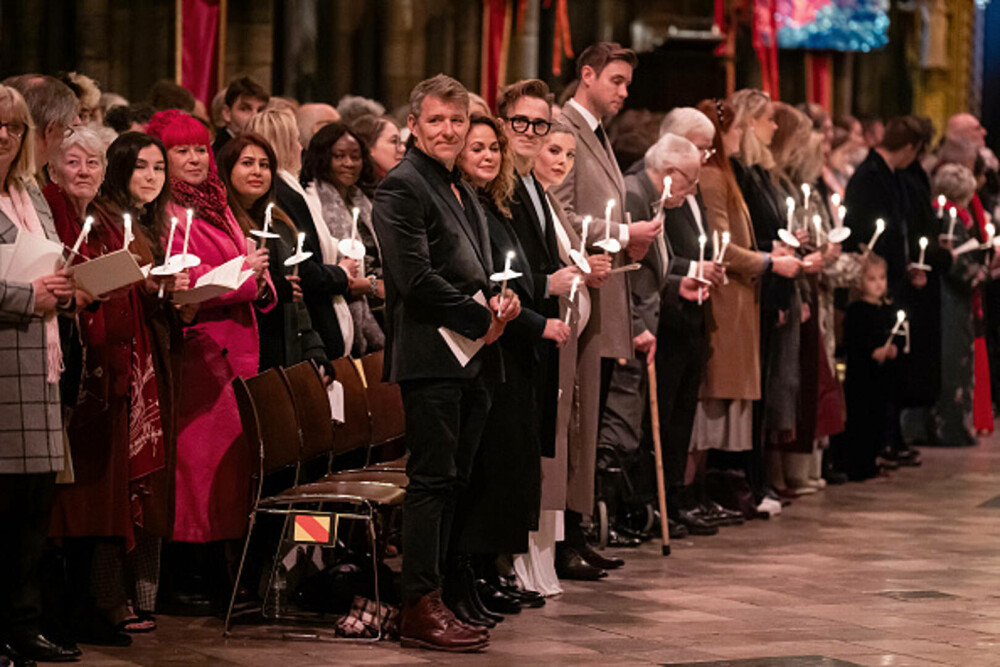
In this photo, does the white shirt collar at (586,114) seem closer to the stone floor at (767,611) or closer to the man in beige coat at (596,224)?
the man in beige coat at (596,224)

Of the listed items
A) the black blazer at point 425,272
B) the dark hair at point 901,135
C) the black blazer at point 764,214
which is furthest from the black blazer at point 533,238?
the dark hair at point 901,135

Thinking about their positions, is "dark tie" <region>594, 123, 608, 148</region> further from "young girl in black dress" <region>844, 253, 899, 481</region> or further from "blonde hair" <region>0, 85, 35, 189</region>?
"young girl in black dress" <region>844, 253, 899, 481</region>

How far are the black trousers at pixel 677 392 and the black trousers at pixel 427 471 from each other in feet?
9.19

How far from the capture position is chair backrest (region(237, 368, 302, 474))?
6.54 m

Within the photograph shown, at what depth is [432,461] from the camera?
20.4ft

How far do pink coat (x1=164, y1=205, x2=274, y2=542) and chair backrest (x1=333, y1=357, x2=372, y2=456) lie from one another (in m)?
0.45

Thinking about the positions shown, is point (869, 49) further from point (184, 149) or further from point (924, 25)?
point (184, 149)

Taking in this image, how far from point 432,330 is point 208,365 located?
1.07 meters

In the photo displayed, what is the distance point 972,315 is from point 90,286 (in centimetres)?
Answer: 892

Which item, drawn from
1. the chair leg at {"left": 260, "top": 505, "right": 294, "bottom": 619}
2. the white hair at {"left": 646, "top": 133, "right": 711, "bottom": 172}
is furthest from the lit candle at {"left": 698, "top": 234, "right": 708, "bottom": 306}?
the chair leg at {"left": 260, "top": 505, "right": 294, "bottom": 619}

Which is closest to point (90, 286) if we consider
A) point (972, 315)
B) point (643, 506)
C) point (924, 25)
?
point (643, 506)

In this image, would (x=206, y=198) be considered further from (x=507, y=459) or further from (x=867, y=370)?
(x=867, y=370)

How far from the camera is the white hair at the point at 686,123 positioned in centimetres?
907

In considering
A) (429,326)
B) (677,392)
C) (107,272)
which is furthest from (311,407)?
(677,392)
